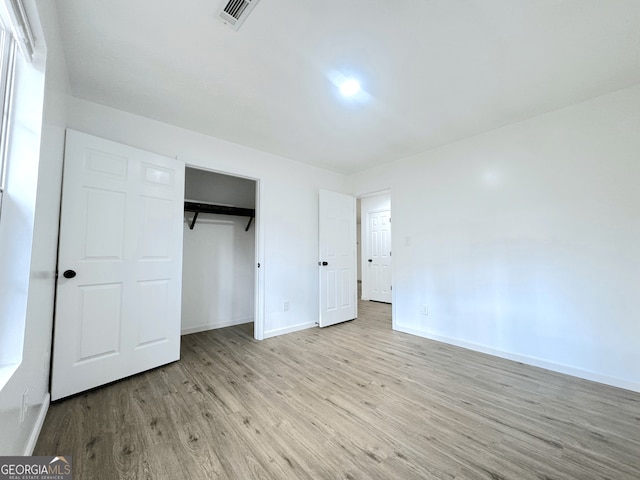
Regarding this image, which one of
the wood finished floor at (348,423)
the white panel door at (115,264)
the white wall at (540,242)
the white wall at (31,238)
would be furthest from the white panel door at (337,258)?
the white wall at (31,238)

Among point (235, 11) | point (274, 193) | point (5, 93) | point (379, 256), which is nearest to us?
point (5, 93)

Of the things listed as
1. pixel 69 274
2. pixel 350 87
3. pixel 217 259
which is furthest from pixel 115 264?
pixel 350 87

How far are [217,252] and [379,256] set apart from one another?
3597 millimetres

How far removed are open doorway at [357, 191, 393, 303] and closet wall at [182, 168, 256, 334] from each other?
2.93 m

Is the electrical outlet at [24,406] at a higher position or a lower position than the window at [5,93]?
lower

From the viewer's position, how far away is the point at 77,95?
212 centimetres

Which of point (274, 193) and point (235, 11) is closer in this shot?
point (235, 11)

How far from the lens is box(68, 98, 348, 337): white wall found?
2.41 meters

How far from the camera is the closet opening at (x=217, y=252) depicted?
11.3 feet

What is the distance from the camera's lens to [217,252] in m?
3.72

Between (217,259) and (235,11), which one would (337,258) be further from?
(235,11)

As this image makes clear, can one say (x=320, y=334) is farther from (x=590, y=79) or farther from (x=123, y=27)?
(x=590, y=79)

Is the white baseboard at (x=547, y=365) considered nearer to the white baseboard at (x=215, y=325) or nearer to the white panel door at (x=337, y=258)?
the white panel door at (x=337, y=258)

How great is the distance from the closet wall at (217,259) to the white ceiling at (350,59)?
4.03ft
